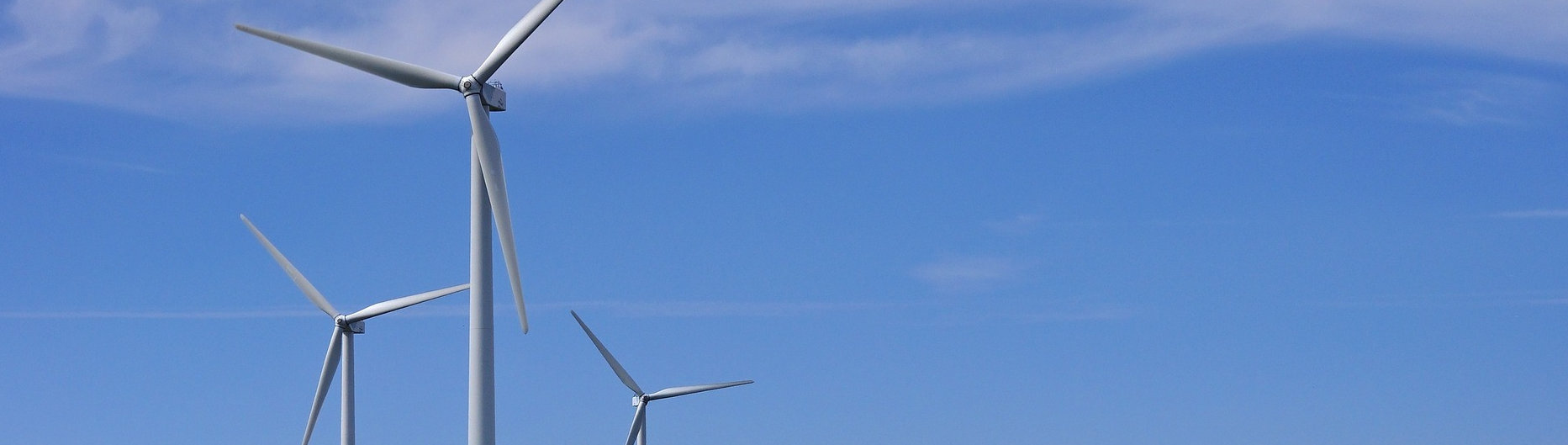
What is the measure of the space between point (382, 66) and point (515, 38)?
13.2 ft

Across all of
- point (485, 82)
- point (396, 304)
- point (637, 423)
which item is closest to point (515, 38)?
point (485, 82)

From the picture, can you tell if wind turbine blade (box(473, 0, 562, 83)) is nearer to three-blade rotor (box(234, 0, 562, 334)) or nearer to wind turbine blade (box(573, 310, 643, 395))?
three-blade rotor (box(234, 0, 562, 334))

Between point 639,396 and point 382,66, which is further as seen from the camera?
point 639,396

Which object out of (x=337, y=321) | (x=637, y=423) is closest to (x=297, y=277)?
(x=337, y=321)

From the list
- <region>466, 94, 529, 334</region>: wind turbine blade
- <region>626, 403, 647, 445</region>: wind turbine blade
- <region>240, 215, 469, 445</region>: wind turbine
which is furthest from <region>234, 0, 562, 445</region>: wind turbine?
<region>626, 403, 647, 445</region>: wind turbine blade

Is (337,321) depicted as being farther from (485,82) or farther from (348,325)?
(485,82)

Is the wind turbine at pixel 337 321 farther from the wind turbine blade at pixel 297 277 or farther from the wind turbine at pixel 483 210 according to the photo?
the wind turbine at pixel 483 210

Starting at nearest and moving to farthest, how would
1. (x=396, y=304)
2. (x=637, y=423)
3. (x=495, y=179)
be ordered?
(x=495, y=179) < (x=396, y=304) < (x=637, y=423)

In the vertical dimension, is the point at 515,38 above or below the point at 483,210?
above

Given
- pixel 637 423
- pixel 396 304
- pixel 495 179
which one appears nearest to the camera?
pixel 495 179

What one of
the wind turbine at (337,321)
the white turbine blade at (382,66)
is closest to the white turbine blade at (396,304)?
the wind turbine at (337,321)

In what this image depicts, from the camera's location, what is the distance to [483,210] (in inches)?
1566

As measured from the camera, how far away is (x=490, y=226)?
39719 millimetres

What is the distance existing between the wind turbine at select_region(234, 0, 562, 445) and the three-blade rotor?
0.02 m
